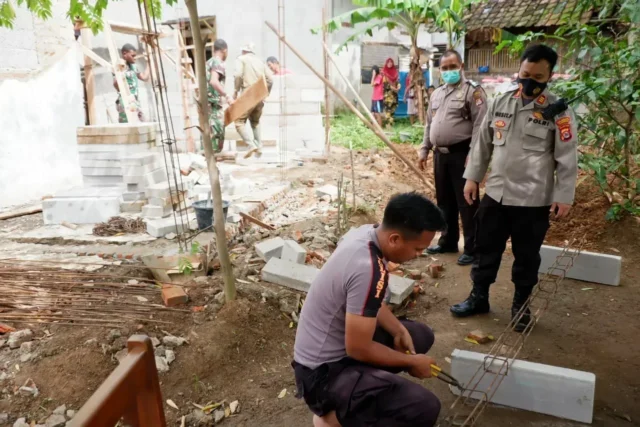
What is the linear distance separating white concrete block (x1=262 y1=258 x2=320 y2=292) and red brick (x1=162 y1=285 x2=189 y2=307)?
0.71m

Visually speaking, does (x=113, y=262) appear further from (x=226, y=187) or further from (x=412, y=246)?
(x=412, y=246)

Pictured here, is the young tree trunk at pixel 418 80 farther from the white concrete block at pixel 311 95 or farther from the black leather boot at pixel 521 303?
the black leather boot at pixel 521 303

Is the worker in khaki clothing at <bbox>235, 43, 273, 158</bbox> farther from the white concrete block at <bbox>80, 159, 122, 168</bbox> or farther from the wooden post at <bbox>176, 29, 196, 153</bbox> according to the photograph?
the white concrete block at <bbox>80, 159, 122, 168</bbox>

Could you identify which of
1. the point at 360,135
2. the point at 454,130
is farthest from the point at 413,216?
the point at 360,135

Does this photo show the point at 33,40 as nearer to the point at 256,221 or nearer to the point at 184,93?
the point at 184,93

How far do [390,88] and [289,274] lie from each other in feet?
37.6

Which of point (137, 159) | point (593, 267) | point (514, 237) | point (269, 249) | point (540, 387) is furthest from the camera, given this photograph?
point (137, 159)

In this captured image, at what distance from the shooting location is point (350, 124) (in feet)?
44.3

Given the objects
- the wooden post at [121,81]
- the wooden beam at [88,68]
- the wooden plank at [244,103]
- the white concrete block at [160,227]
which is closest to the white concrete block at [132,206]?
the white concrete block at [160,227]

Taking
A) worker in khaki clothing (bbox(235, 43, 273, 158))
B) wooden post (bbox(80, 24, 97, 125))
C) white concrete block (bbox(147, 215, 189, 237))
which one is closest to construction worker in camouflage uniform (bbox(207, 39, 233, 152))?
worker in khaki clothing (bbox(235, 43, 273, 158))

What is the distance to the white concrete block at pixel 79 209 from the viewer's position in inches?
222

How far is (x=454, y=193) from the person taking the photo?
15.9 feet

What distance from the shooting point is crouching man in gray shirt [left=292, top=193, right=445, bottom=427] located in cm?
201

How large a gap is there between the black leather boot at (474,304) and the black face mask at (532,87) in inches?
57.9
